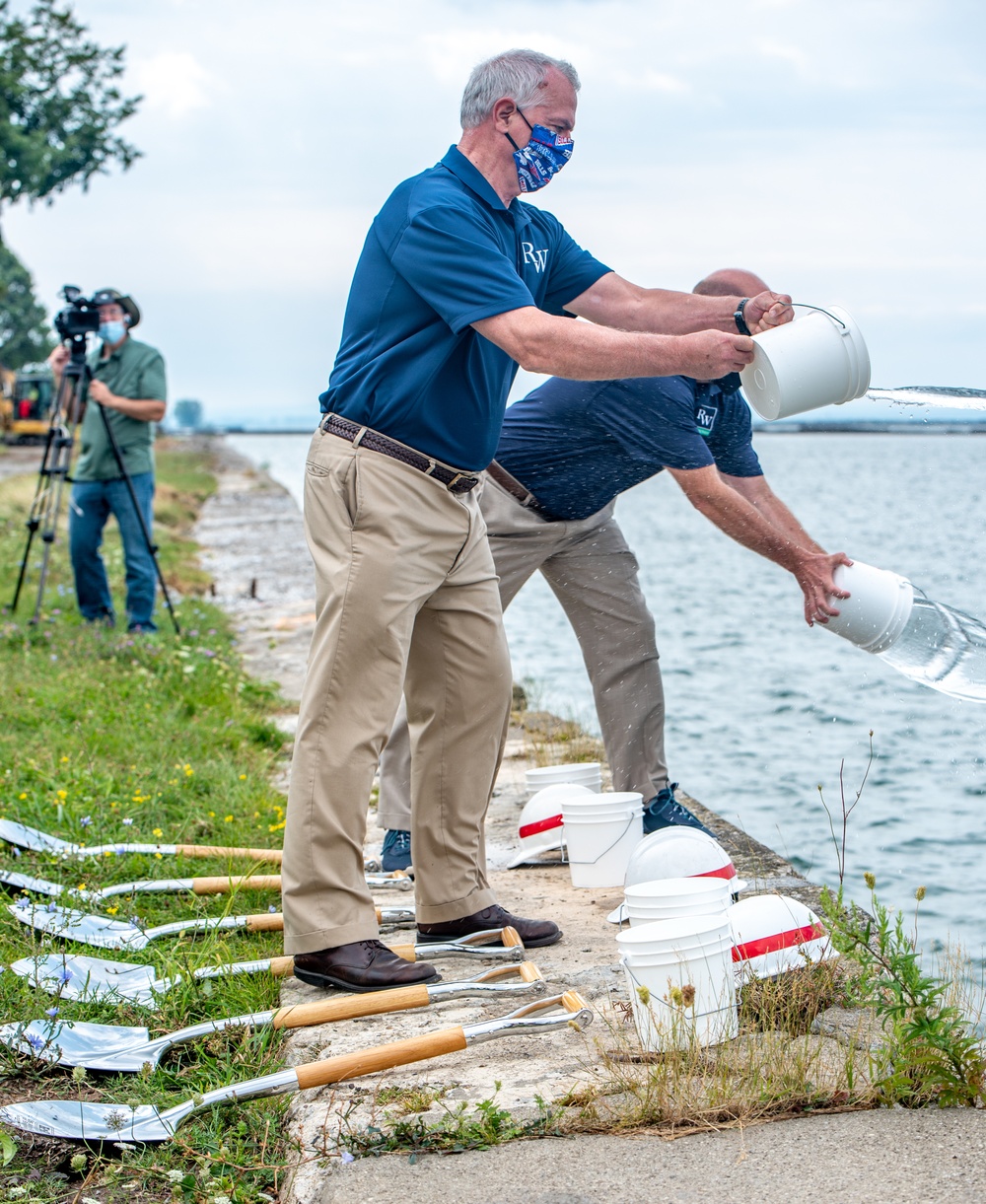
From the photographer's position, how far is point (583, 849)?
14.5ft

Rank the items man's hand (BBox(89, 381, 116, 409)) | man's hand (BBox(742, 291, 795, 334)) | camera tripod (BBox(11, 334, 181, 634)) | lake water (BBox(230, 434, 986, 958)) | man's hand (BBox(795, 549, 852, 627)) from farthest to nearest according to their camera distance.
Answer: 1. camera tripod (BBox(11, 334, 181, 634))
2. man's hand (BBox(89, 381, 116, 409))
3. lake water (BBox(230, 434, 986, 958))
4. man's hand (BBox(795, 549, 852, 627))
5. man's hand (BBox(742, 291, 795, 334))

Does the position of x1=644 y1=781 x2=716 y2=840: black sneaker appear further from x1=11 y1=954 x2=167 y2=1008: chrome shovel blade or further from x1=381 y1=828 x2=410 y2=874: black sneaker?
x1=11 y1=954 x2=167 y2=1008: chrome shovel blade

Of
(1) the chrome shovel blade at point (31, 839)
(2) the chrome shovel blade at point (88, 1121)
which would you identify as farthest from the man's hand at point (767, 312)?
(1) the chrome shovel blade at point (31, 839)

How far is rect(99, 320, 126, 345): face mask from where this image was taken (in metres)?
8.65

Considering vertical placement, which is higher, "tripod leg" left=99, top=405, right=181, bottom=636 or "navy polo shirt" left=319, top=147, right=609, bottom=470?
"navy polo shirt" left=319, top=147, right=609, bottom=470

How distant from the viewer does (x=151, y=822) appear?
501 cm

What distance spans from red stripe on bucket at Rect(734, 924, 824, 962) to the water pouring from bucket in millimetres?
1277

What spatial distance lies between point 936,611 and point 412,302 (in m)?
2.37

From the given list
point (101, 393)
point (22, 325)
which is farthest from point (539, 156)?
point (22, 325)

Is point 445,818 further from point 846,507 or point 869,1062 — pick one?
point 846,507

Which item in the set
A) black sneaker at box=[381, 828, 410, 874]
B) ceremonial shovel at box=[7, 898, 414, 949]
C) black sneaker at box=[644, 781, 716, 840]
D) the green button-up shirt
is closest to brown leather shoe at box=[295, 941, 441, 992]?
ceremonial shovel at box=[7, 898, 414, 949]

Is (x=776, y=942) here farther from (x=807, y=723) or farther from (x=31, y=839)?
(x=807, y=723)

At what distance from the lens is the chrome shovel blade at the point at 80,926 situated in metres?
3.75

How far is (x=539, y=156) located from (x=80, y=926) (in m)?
2.45
